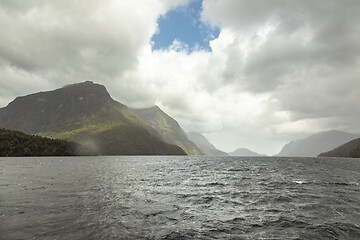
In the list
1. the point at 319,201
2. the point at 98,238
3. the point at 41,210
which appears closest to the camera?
the point at 98,238

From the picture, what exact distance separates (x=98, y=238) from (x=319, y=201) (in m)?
29.0

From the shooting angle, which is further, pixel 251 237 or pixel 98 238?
pixel 251 237

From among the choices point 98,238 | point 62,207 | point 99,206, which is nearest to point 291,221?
point 98,238

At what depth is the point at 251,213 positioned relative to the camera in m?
22.6

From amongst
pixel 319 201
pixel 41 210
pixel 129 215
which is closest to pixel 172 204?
pixel 129 215

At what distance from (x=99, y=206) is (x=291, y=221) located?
20.5 m

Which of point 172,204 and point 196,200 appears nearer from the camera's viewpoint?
point 172,204

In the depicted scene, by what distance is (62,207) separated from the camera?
23.2m

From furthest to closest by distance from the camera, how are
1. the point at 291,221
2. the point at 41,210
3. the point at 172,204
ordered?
1. the point at 172,204
2. the point at 41,210
3. the point at 291,221

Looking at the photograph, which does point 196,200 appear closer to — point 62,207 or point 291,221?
point 291,221

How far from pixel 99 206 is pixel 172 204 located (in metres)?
8.70

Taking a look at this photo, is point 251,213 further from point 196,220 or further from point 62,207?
point 62,207

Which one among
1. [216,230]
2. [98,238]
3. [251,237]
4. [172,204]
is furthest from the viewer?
[172,204]

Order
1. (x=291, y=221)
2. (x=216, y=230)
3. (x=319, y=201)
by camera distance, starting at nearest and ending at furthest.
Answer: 1. (x=216, y=230)
2. (x=291, y=221)
3. (x=319, y=201)
